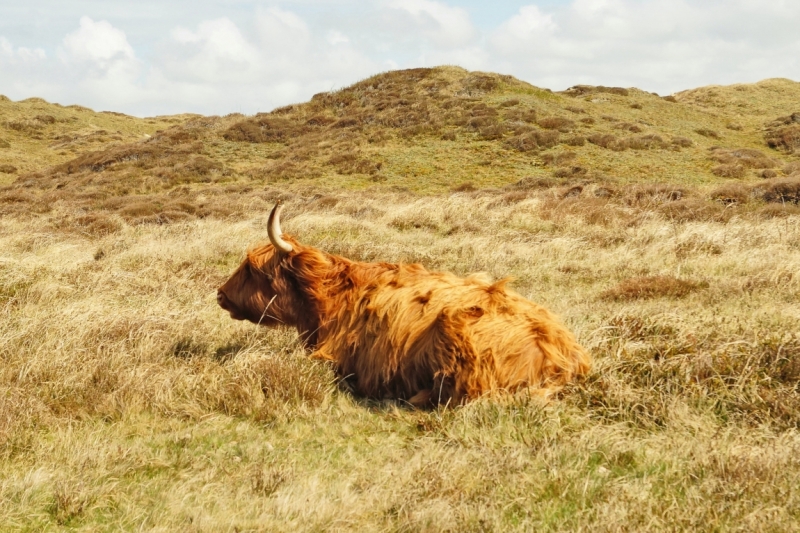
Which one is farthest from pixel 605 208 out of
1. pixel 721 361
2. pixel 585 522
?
pixel 585 522

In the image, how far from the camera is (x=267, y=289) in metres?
5.45

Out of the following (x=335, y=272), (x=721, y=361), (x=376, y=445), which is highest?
(x=335, y=272)

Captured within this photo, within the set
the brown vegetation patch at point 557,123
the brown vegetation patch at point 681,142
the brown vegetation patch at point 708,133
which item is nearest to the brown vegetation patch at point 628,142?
the brown vegetation patch at point 681,142

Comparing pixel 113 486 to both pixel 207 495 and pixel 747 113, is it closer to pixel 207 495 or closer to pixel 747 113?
pixel 207 495

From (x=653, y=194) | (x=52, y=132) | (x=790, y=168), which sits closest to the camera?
(x=653, y=194)

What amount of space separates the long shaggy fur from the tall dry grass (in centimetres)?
18

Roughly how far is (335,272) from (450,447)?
1988 millimetres

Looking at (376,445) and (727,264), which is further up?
(727,264)

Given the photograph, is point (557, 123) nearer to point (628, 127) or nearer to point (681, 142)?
point (628, 127)

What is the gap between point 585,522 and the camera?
2963mm

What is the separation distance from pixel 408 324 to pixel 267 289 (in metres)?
1.48

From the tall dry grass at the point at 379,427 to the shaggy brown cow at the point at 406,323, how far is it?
0.19 m

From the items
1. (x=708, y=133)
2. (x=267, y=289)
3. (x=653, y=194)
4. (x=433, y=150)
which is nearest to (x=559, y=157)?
(x=433, y=150)

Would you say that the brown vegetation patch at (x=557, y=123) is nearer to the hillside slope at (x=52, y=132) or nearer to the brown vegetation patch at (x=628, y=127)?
the brown vegetation patch at (x=628, y=127)
